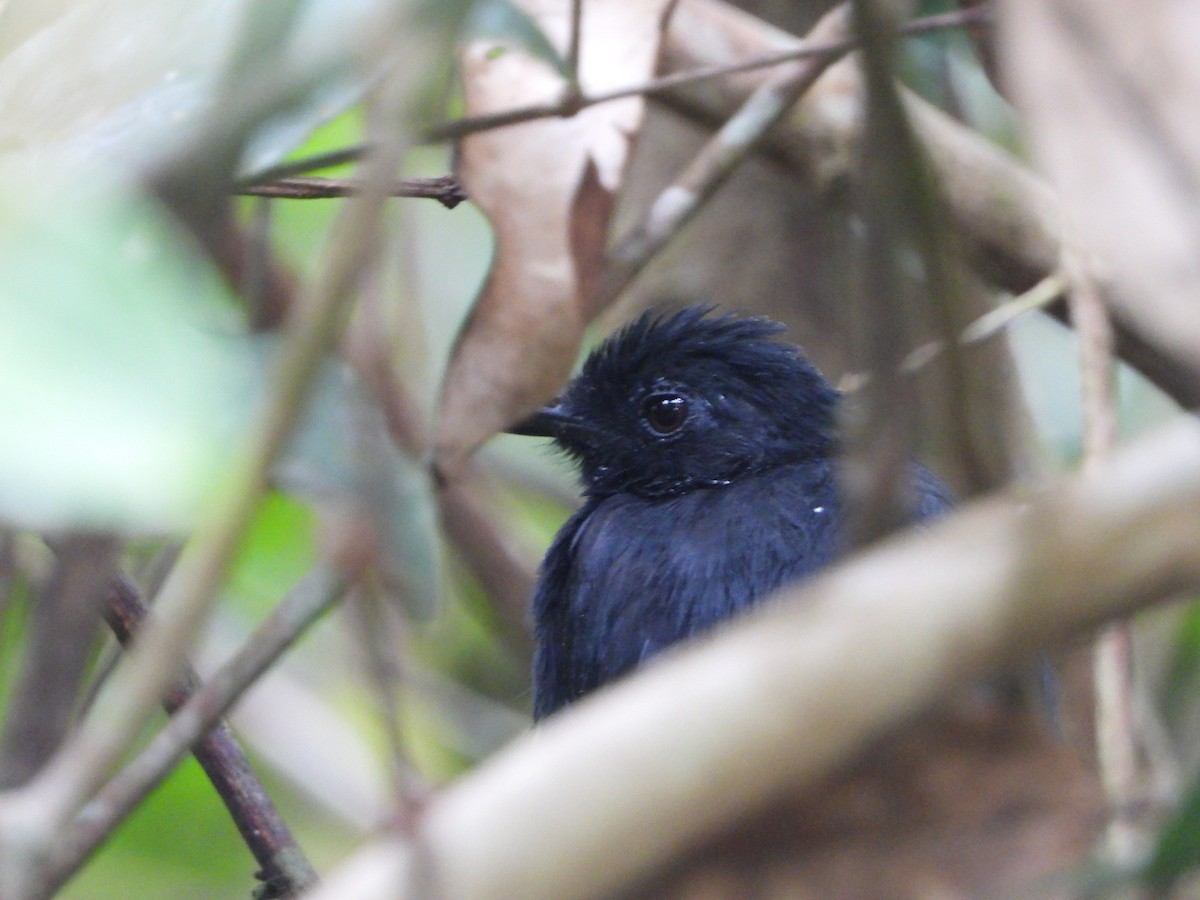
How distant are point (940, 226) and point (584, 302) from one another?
1197 mm

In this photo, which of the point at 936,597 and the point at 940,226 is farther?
the point at 940,226

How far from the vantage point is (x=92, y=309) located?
3.67 feet

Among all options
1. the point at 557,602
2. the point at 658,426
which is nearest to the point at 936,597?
the point at 557,602

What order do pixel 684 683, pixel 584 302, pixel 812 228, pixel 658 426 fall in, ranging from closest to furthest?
1. pixel 684 683
2. pixel 584 302
3. pixel 658 426
4. pixel 812 228

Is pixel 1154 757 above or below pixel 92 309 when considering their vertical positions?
above

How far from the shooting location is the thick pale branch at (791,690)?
0.93m

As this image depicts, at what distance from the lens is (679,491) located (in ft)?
10.5

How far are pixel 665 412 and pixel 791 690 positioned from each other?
2327mm

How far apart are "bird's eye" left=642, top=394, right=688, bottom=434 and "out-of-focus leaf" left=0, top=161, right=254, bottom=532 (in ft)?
6.69

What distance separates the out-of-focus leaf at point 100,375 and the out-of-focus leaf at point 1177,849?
0.79m

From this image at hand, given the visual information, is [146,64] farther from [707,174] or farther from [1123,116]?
[707,174]

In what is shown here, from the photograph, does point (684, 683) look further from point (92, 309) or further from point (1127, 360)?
point (1127, 360)

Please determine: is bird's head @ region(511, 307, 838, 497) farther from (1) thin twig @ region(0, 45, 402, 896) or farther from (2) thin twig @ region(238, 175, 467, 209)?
(1) thin twig @ region(0, 45, 402, 896)

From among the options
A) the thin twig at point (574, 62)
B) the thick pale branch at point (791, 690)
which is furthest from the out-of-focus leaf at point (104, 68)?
the thick pale branch at point (791, 690)
